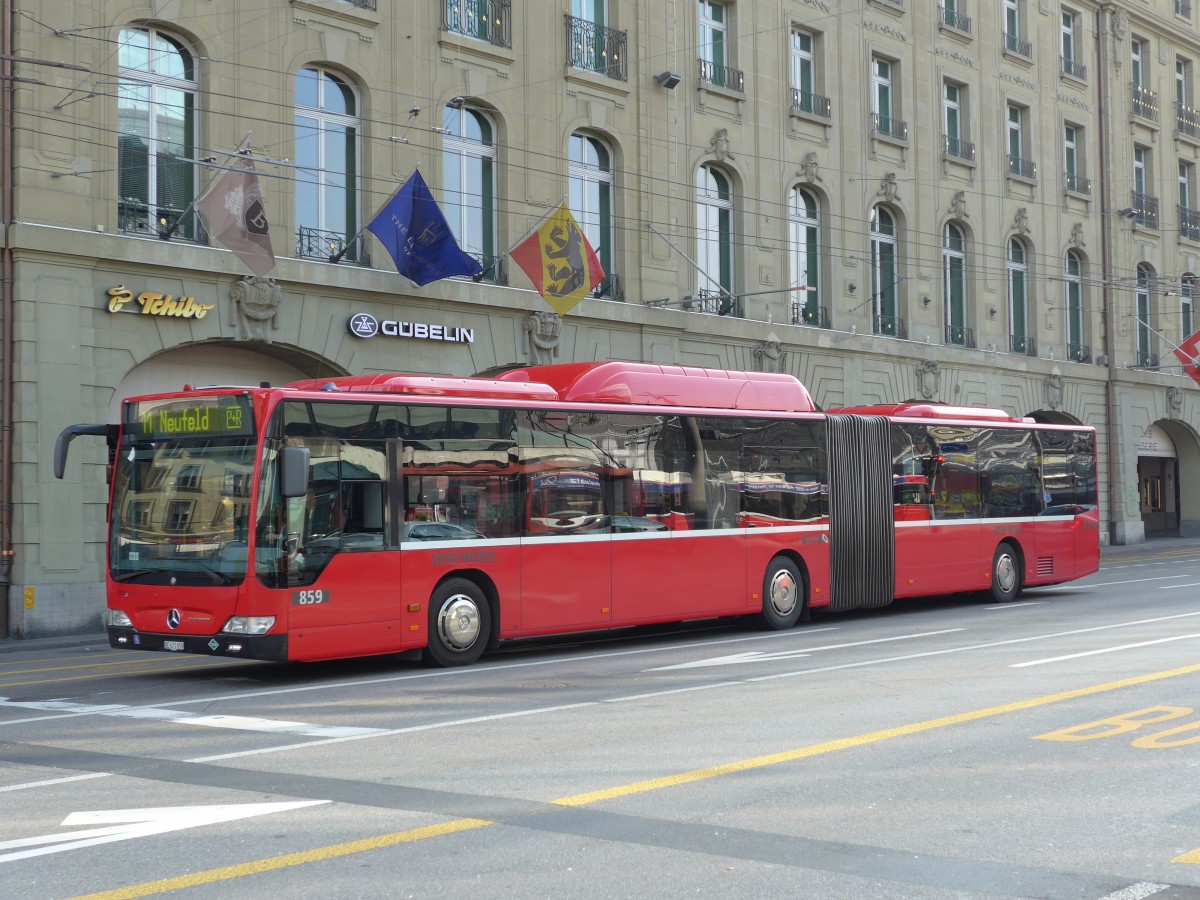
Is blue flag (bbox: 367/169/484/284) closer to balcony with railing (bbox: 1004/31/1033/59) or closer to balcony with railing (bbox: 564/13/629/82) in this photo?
balcony with railing (bbox: 564/13/629/82)

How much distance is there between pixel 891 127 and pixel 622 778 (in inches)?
1210

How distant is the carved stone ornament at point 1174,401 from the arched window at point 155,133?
3480cm

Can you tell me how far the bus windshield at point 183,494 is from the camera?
1331cm

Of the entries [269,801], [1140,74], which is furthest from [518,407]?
[1140,74]

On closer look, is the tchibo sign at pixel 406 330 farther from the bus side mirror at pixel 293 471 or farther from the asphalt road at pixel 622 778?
the bus side mirror at pixel 293 471

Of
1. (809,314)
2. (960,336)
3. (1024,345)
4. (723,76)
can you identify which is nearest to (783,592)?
(809,314)

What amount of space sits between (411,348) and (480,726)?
15.4 metres

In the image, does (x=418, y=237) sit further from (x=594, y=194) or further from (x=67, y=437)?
(x=67, y=437)

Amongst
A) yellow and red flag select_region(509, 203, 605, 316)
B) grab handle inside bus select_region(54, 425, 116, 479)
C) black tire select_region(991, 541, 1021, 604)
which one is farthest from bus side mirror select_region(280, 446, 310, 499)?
black tire select_region(991, 541, 1021, 604)

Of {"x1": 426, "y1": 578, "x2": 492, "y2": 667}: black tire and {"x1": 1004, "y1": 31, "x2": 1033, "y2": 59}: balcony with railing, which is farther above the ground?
{"x1": 1004, "y1": 31, "x2": 1033, "y2": 59}: balcony with railing

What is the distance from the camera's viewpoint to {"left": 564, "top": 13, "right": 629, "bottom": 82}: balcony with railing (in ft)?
92.6

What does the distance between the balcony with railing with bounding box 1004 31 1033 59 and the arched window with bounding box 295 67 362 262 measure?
22.8 m

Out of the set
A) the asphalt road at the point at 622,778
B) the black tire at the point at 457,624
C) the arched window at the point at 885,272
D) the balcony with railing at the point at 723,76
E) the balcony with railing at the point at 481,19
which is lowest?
the asphalt road at the point at 622,778

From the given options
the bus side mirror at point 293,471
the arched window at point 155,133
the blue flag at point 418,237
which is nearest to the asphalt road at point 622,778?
the bus side mirror at point 293,471
